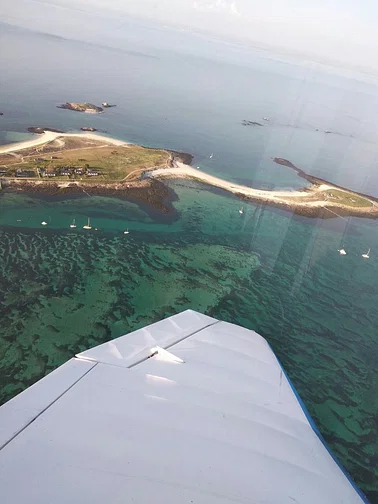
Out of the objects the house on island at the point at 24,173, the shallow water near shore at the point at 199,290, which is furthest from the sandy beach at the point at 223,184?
the house on island at the point at 24,173

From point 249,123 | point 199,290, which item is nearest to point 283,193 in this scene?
point 199,290

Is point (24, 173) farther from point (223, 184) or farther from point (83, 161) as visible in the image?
point (223, 184)

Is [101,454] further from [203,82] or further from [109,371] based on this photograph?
[203,82]

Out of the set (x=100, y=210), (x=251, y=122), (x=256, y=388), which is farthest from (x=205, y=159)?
(x=256, y=388)

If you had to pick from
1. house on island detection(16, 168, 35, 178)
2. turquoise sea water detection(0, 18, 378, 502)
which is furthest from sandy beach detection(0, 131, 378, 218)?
house on island detection(16, 168, 35, 178)

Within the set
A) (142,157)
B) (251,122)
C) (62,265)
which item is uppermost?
(251,122)

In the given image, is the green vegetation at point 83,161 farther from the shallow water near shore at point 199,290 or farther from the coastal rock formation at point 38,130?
the shallow water near shore at point 199,290

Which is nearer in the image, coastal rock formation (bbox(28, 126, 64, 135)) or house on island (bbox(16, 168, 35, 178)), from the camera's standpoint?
house on island (bbox(16, 168, 35, 178))

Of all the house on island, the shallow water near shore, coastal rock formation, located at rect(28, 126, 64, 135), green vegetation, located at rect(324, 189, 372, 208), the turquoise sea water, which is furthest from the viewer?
coastal rock formation, located at rect(28, 126, 64, 135)

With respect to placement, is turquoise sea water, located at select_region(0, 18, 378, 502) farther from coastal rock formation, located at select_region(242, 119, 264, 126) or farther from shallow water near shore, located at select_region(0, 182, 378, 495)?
coastal rock formation, located at select_region(242, 119, 264, 126)
